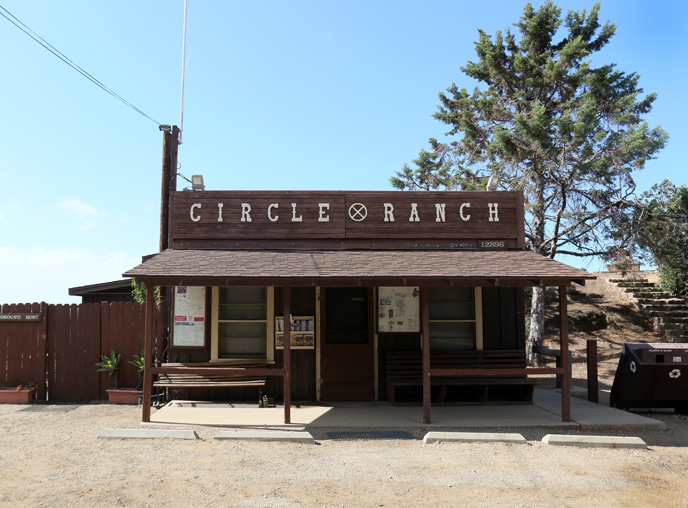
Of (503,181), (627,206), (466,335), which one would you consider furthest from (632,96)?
(466,335)

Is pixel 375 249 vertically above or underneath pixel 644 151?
underneath

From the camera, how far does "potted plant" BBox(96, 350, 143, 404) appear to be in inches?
419

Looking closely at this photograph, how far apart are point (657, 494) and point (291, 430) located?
4628 mm

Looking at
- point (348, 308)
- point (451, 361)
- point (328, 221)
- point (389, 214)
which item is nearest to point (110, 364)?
point (348, 308)

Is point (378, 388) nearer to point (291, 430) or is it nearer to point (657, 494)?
point (291, 430)

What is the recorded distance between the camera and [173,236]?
10453 mm

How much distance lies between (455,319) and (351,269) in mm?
2972

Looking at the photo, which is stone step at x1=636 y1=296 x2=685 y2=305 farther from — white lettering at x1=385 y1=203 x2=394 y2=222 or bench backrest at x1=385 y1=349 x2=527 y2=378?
white lettering at x1=385 y1=203 x2=394 y2=222

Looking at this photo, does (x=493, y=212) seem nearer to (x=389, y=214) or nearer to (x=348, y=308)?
(x=389, y=214)

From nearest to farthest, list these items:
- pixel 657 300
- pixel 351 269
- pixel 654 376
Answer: pixel 351 269
pixel 654 376
pixel 657 300

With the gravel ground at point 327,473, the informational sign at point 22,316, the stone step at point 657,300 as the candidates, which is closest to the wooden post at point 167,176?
the informational sign at point 22,316

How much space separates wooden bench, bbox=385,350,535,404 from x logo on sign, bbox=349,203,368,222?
2534 mm

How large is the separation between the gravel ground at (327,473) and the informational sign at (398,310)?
8.29 feet

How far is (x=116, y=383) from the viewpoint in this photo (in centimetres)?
1094
